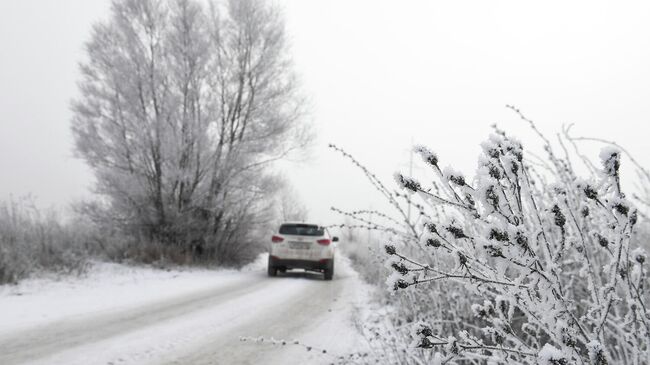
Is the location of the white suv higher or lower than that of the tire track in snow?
higher

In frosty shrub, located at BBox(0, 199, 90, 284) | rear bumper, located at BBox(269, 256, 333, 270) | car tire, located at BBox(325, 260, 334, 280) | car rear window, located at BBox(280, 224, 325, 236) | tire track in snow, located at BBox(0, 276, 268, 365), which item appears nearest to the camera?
tire track in snow, located at BBox(0, 276, 268, 365)

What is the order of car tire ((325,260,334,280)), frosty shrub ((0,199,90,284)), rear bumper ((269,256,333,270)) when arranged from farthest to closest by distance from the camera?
1. car tire ((325,260,334,280))
2. rear bumper ((269,256,333,270))
3. frosty shrub ((0,199,90,284))

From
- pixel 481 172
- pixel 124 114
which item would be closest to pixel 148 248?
pixel 124 114

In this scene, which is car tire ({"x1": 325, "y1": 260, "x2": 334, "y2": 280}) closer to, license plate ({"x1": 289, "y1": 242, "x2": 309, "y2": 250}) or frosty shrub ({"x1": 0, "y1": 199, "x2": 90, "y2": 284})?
license plate ({"x1": 289, "y1": 242, "x2": 309, "y2": 250})

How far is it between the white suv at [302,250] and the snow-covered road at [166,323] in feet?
9.32

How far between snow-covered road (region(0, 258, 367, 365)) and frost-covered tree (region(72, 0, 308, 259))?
16.4 ft

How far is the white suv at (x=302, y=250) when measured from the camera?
1254 cm

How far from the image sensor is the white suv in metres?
12.5

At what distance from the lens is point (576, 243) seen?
1413 millimetres

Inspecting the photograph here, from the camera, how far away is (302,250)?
12.5 m

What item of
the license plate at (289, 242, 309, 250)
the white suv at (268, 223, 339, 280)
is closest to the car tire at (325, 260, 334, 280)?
the white suv at (268, 223, 339, 280)

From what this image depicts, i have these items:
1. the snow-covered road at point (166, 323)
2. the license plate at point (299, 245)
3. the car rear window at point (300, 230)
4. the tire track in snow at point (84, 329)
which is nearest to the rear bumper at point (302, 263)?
the license plate at point (299, 245)

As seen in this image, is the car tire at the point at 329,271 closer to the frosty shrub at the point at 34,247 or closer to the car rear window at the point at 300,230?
the car rear window at the point at 300,230

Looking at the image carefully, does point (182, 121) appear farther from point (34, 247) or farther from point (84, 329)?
point (84, 329)
